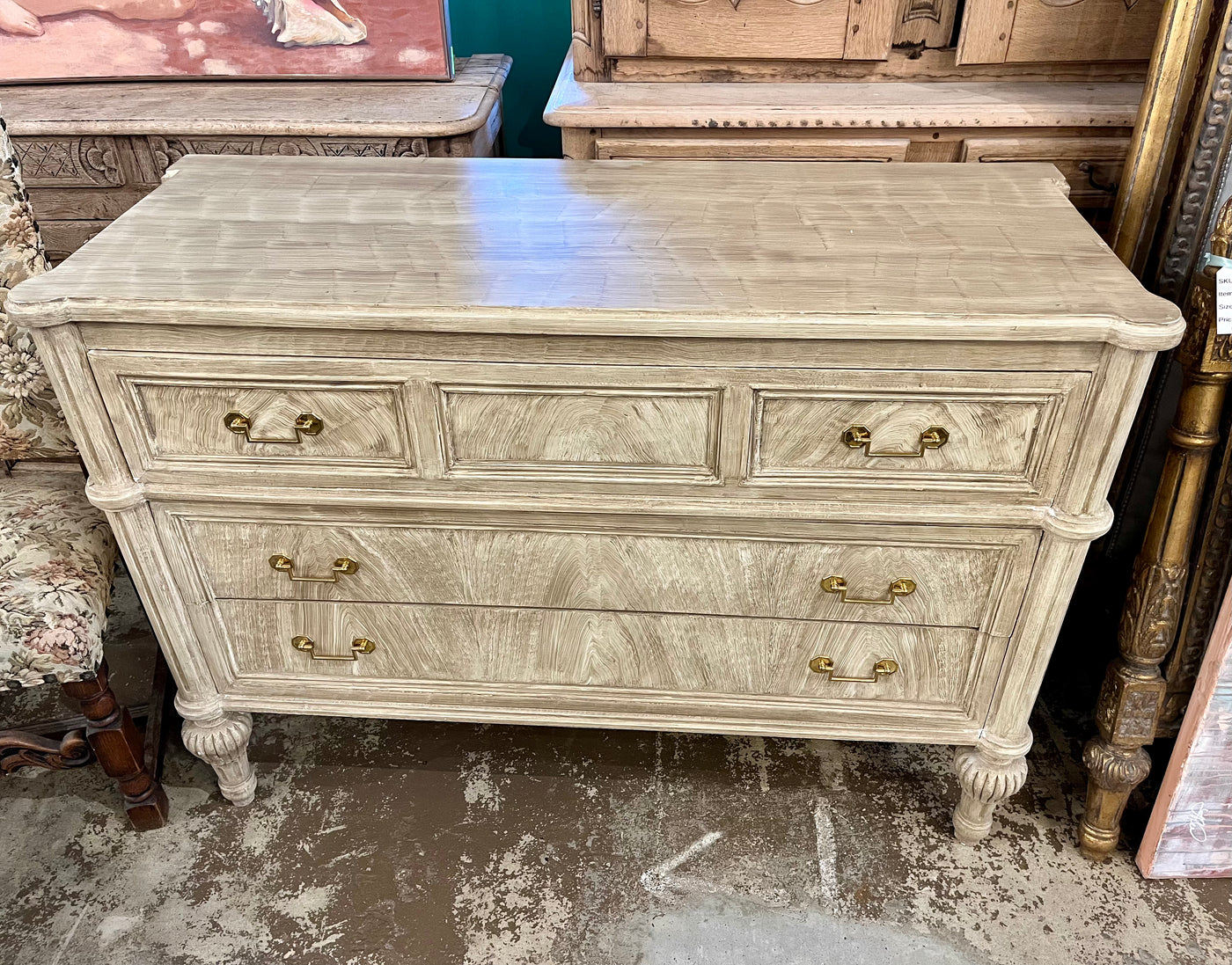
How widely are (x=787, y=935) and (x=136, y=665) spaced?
5.40 feet

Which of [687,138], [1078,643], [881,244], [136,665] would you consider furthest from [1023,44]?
[136,665]

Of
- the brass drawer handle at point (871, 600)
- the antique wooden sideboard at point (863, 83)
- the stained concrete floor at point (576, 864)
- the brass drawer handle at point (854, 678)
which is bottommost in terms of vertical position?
the stained concrete floor at point (576, 864)

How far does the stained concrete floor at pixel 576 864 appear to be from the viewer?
1638mm

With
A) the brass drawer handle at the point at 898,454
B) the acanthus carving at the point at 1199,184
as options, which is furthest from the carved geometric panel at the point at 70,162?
the acanthus carving at the point at 1199,184

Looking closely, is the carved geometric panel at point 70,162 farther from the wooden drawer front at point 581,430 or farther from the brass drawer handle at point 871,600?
the brass drawer handle at point 871,600

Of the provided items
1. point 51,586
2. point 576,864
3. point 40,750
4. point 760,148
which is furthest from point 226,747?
point 760,148

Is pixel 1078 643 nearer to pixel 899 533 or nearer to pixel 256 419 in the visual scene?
pixel 899 533

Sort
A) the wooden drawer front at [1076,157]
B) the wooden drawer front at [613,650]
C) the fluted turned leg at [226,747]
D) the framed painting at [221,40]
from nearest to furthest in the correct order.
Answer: the wooden drawer front at [613,650] → the fluted turned leg at [226,747] → the wooden drawer front at [1076,157] → the framed painting at [221,40]

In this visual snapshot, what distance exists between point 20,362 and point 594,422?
1134mm

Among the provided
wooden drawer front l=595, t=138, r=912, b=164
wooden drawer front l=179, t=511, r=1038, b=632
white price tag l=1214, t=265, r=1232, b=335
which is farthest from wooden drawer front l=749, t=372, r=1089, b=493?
wooden drawer front l=595, t=138, r=912, b=164

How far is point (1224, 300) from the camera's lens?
1317 millimetres

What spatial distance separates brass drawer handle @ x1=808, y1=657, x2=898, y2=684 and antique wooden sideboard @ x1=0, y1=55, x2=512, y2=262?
4.59 feet

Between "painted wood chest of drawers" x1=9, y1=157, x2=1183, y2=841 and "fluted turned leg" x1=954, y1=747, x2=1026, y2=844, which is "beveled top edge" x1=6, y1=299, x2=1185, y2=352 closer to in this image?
"painted wood chest of drawers" x1=9, y1=157, x2=1183, y2=841

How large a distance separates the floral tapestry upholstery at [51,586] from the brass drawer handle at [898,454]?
4.33ft
